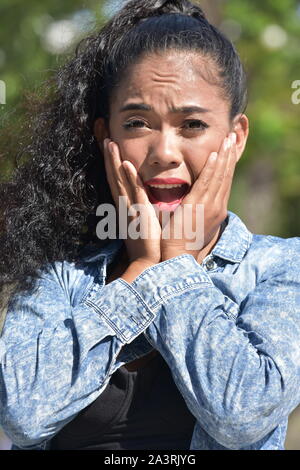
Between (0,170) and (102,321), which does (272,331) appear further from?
(0,170)

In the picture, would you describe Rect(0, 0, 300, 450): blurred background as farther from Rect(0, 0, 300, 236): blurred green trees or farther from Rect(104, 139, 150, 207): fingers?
Rect(104, 139, 150, 207): fingers

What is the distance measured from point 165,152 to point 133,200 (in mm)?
181

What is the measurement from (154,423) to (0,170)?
1.00 meters

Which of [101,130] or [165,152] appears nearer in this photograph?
[165,152]

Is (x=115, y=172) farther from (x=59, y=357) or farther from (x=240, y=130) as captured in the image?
(x=59, y=357)

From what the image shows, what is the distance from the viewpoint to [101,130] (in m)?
2.74

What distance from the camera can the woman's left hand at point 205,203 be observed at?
245 centimetres

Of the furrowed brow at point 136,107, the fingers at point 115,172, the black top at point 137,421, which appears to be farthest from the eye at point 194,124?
the black top at point 137,421

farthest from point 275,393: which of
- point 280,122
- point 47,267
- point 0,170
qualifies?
point 280,122

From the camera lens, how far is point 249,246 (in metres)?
2.61

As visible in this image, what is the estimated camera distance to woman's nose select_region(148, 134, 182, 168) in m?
2.45

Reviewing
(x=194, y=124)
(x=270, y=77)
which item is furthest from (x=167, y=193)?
(x=270, y=77)

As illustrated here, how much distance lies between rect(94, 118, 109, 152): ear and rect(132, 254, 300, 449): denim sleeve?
57 cm

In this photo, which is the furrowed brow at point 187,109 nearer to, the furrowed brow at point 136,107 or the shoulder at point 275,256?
the furrowed brow at point 136,107
